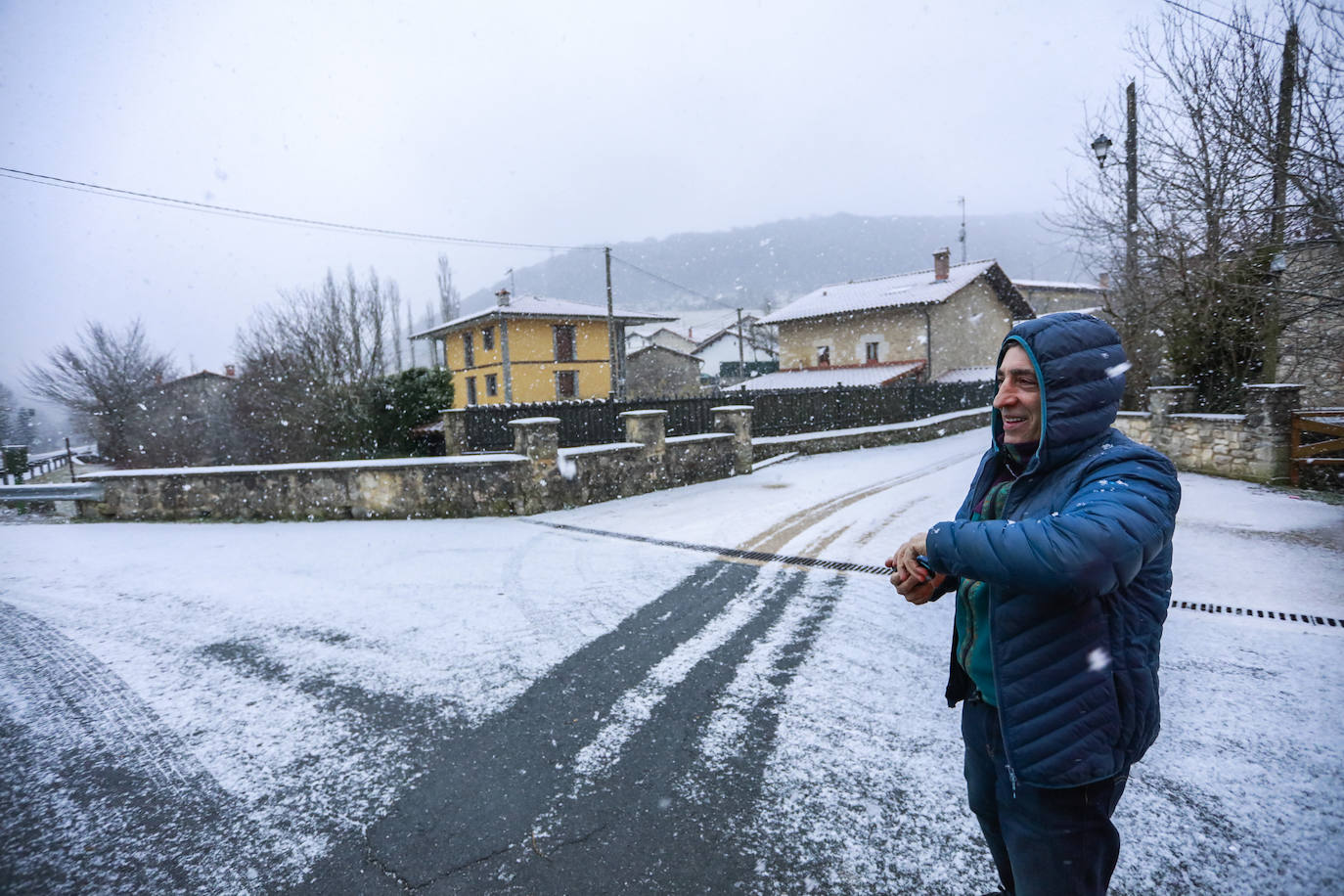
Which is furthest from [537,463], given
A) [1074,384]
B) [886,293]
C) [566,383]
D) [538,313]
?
[886,293]

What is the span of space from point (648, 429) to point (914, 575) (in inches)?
344

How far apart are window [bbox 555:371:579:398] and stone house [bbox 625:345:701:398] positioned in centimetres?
735

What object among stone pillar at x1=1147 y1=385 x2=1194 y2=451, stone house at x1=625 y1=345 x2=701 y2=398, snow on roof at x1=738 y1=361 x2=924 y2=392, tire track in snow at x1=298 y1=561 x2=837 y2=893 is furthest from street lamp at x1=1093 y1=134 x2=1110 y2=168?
stone house at x1=625 y1=345 x2=701 y2=398

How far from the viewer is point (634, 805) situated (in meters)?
2.54

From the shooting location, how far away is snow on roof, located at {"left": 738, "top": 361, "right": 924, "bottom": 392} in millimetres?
26172

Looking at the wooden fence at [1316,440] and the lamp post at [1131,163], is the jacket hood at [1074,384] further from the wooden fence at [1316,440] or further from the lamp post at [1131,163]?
the lamp post at [1131,163]

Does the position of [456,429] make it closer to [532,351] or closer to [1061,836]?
[1061,836]

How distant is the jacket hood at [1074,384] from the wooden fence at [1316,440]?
9.43 m

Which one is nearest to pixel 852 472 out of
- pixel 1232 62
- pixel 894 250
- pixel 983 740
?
pixel 1232 62

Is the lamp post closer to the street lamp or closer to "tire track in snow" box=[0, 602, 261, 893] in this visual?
the street lamp

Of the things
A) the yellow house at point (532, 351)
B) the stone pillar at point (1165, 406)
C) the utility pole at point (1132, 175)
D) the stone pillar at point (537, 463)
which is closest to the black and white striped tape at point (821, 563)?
the stone pillar at point (537, 463)

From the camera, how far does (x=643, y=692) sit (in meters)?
3.52

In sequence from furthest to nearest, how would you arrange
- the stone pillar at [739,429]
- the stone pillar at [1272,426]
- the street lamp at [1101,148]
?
the stone pillar at [739,429]
the street lamp at [1101,148]
the stone pillar at [1272,426]

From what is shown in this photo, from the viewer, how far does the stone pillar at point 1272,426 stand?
8.24 m
